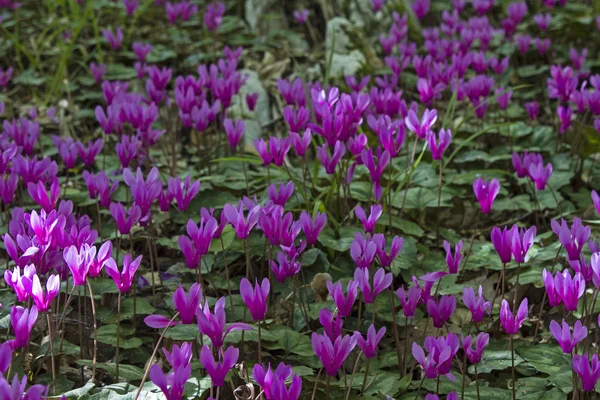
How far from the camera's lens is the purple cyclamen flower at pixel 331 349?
65.9 inches

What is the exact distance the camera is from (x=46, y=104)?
480 centimetres

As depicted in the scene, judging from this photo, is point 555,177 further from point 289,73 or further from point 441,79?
point 289,73

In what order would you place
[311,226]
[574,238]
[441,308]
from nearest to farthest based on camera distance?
[441,308], [574,238], [311,226]

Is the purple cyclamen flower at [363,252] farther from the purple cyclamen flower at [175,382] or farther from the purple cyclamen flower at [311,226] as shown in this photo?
the purple cyclamen flower at [175,382]

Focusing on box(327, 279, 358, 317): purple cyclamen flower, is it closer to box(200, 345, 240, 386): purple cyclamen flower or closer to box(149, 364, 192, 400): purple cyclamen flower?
box(200, 345, 240, 386): purple cyclamen flower

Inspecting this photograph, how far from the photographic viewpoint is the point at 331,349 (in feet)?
5.52

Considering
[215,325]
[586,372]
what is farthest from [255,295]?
[586,372]

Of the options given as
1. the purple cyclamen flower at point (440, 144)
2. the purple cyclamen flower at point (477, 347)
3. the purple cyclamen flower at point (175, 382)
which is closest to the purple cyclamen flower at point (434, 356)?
the purple cyclamen flower at point (477, 347)

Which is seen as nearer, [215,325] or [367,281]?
[215,325]

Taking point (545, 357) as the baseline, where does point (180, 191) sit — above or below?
above

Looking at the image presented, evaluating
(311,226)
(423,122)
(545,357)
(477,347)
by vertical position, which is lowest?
(545,357)

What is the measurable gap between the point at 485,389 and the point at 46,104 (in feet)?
11.8

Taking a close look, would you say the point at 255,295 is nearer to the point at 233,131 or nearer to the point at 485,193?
the point at 485,193

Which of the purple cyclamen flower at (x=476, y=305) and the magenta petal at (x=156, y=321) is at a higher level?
the magenta petal at (x=156, y=321)
